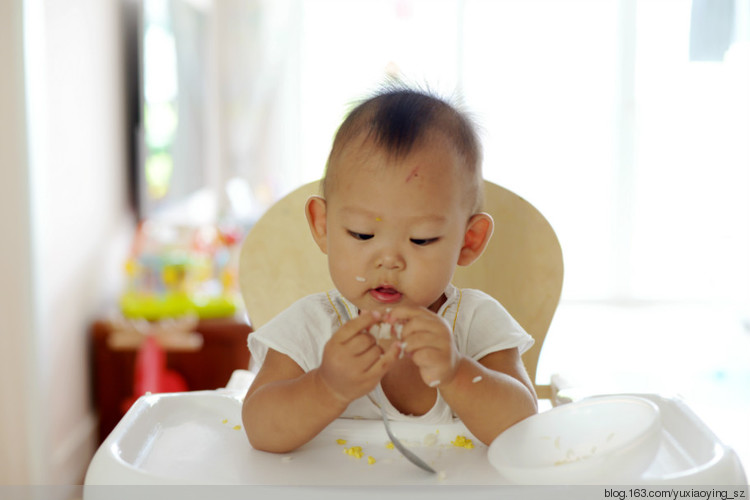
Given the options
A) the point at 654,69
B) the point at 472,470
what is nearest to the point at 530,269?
the point at 472,470

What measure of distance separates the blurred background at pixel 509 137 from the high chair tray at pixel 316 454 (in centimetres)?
148

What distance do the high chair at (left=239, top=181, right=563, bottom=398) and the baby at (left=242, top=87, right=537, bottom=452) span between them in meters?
0.20

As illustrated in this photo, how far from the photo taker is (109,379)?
2395 mm

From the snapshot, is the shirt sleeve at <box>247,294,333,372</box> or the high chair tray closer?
the high chair tray

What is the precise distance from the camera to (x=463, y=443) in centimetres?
81

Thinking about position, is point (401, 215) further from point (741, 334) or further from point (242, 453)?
point (741, 334)

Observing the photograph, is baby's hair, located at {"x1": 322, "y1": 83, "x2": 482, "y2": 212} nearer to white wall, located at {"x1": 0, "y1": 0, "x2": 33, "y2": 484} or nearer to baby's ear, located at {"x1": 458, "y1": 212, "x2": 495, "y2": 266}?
baby's ear, located at {"x1": 458, "y1": 212, "x2": 495, "y2": 266}

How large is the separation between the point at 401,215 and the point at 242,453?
0.90 ft

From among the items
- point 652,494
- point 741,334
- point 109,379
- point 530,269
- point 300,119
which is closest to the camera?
point 652,494

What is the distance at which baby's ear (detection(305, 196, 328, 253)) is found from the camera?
3.02 ft

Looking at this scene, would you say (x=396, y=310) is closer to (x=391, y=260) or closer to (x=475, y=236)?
(x=391, y=260)

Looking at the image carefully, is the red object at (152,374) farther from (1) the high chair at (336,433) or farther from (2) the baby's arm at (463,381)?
(2) the baby's arm at (463,381)

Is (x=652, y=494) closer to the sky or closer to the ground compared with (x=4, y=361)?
closer to the sky

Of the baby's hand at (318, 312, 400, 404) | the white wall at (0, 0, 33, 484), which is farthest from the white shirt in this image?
the white wall at (0, 0, 33, 484)
